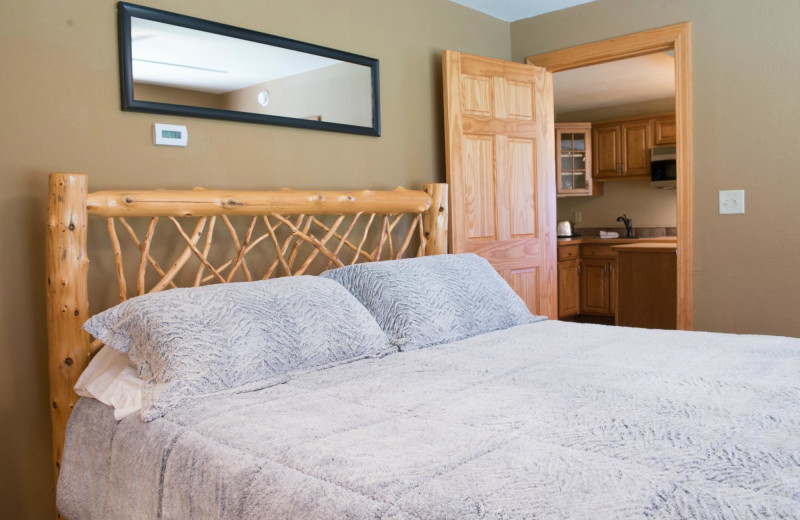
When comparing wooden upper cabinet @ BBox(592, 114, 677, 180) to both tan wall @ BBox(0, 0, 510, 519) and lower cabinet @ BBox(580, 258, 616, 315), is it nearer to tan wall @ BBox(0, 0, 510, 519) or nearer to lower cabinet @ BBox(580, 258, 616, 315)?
lower cabinet @ BBox(580, 258, 616, 315)

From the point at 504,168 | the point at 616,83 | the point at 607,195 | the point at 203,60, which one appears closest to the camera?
the point at 203,60

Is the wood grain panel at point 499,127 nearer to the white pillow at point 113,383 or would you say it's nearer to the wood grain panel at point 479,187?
the wood grain panel at point 479,187

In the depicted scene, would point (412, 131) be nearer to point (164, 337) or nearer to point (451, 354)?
point (451, 354)

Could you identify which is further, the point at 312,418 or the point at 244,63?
the point at 244,63

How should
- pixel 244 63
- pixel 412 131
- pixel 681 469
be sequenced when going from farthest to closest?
pixel 412 131 < pixel 244 63 < pixel 681 469

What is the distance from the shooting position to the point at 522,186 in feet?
12.5

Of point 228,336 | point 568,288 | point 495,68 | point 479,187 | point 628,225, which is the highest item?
point 495,68

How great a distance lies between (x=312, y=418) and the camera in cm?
152

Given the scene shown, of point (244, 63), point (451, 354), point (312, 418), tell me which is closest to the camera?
point (312, 418)

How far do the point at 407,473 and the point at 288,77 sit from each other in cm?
213

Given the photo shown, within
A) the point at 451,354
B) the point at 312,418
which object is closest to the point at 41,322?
the point at 312,418

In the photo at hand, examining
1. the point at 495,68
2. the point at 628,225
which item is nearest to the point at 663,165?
the point at 628,225

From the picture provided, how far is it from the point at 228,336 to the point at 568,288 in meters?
5.36

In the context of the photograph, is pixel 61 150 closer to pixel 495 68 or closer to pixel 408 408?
pixel 408 408
